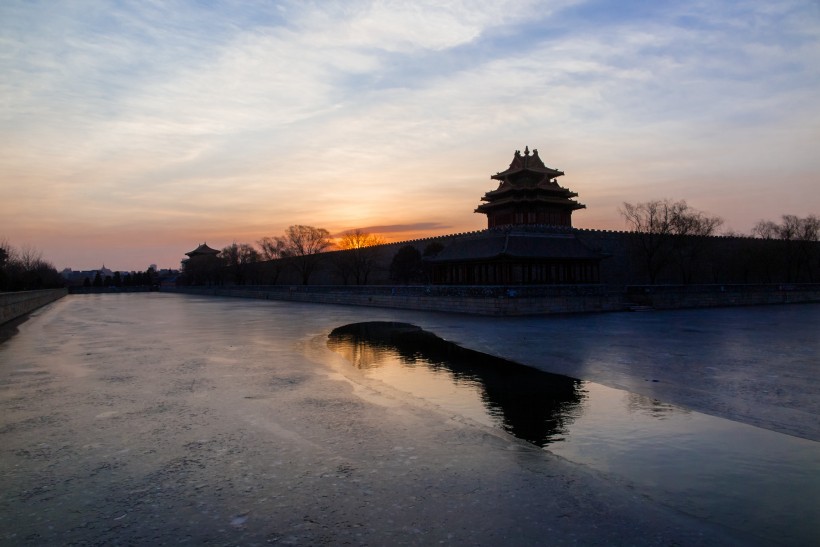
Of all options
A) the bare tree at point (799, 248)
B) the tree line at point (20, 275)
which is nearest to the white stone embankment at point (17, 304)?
the tree line at point (20, 275)

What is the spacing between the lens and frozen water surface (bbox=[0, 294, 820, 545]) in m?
3.92

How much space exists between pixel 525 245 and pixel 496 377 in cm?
2647

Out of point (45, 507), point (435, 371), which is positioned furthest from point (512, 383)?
point (45, 507)

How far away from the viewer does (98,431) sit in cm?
648

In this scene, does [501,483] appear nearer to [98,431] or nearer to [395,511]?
[395,511]

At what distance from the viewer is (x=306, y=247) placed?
61625mm

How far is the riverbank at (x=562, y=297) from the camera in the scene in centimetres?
2572

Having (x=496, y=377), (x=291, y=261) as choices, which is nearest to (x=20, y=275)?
(x=291, y=261)

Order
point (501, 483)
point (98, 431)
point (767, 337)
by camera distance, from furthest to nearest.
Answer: point (767, 337) < point (98, 431) < point (501, 483)

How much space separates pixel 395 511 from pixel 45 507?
2.85 metres

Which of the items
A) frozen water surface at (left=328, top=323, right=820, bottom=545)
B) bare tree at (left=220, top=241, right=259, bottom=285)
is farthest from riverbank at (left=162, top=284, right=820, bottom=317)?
bare tree at (left=220, top=241, right=259, bottom=285)

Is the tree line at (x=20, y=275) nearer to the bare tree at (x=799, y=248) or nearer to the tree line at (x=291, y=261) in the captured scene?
the tree line at (x=291, y=261)

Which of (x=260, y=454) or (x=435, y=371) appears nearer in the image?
(x=260, y=454)

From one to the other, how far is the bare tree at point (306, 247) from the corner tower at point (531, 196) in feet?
74.8
